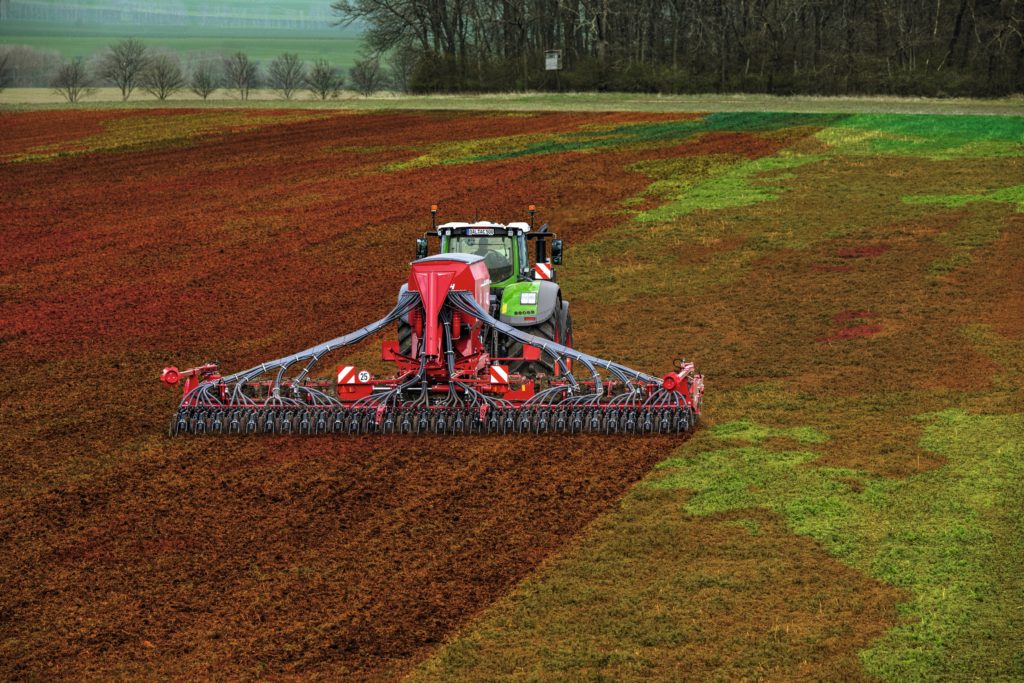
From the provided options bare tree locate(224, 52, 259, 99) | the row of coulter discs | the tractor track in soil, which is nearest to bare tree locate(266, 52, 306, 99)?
bare tree locate(224, 52, 259, 99)

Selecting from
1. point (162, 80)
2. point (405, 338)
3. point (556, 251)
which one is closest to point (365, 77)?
point (162, 80)

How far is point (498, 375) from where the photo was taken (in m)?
15.5

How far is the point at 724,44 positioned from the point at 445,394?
62.4 m

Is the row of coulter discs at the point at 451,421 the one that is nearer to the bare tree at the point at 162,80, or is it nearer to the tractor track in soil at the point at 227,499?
the tractor track in soil at the point at 227,499

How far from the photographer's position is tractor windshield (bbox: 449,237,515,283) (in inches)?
674

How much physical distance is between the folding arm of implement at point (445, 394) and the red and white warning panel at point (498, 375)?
0.04 feet

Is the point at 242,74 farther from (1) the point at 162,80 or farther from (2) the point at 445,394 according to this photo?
(2) the point at 445,394

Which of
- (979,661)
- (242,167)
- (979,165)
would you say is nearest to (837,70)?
(979,165)

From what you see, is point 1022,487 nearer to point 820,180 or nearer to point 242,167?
point 820,180

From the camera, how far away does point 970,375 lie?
18203mm

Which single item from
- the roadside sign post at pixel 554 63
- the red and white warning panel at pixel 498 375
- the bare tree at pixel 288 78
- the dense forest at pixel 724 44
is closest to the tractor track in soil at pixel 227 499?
the red and white warning panel at pixel 498 375

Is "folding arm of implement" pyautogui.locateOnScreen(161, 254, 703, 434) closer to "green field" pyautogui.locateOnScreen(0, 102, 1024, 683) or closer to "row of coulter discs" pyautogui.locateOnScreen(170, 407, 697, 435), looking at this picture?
"row of coulter discs" pyautogui.locateOnScreen(170, 407, 697, 435)

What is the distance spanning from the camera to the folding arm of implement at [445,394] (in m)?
15.1

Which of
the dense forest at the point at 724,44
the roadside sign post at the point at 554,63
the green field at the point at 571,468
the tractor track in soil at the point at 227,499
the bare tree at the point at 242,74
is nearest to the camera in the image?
the green field at the point at 571,468
